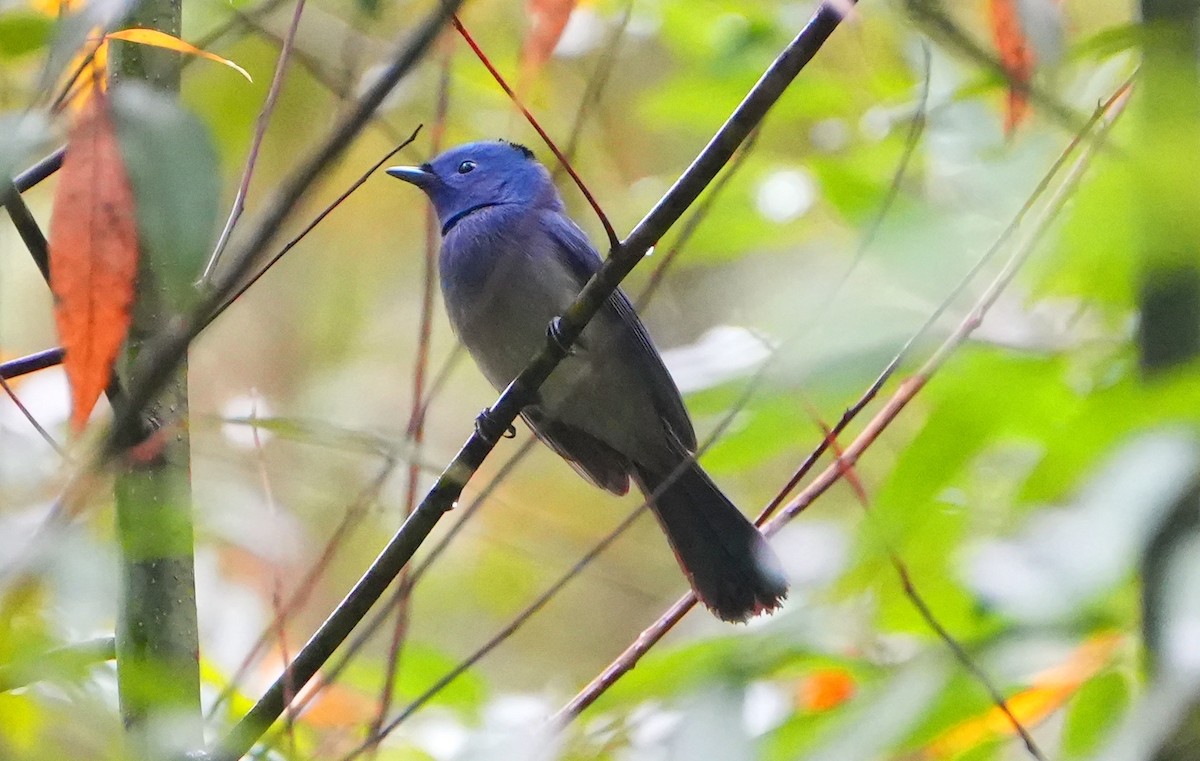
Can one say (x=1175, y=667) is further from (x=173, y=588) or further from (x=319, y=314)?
(x=319, y=314)

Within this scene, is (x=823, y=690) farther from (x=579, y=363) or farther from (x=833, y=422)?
(x=579, y=363)

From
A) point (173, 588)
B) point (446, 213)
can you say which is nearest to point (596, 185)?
point (446, 213)

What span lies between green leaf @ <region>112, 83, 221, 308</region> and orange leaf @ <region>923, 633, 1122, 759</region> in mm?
1081

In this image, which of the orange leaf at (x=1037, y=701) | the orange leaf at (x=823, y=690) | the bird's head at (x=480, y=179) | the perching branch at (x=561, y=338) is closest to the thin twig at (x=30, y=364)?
the perching branch at (x=561, y=338)

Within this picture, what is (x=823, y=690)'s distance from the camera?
7.39ft

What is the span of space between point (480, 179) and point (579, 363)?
33.8 inches

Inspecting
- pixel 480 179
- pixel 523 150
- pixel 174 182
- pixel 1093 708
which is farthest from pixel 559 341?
pixel 523 150

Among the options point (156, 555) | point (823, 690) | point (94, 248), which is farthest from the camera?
point (823, 690)

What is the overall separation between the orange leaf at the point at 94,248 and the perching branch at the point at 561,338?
767 millimetres

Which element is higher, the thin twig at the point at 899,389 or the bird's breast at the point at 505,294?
the bird's breast at the point at 505,294

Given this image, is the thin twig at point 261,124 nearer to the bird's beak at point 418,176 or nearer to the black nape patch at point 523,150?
the bird's beak at point 418,176

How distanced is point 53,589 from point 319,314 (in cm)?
523

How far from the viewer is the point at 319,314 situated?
690 centimetres

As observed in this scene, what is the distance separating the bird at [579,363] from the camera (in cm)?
387
